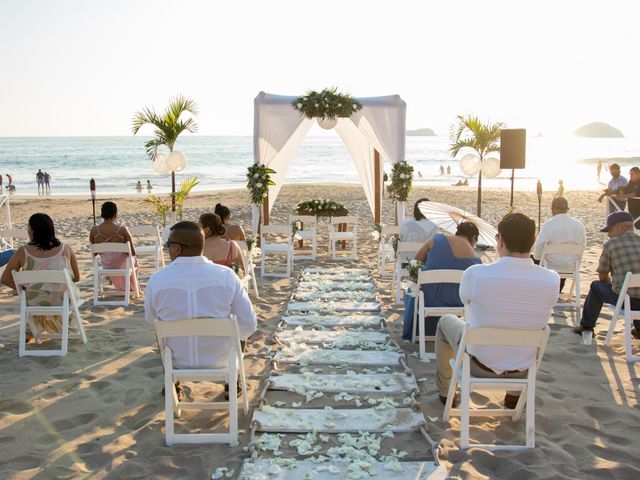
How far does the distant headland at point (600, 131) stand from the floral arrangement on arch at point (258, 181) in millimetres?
135768

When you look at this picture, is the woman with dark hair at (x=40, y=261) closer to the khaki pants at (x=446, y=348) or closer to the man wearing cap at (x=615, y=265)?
the khaki pants at (x=446, y=348)

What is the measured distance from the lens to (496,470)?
3.13 meters

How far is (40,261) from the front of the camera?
5258 mm

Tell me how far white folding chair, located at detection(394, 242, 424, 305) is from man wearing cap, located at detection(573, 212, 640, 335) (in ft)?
6.17

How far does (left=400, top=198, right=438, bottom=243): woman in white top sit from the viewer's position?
6.77 metres

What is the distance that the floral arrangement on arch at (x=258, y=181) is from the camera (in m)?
10.2

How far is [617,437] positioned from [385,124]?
25.9 feet

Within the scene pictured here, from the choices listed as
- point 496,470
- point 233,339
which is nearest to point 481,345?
point 496,470

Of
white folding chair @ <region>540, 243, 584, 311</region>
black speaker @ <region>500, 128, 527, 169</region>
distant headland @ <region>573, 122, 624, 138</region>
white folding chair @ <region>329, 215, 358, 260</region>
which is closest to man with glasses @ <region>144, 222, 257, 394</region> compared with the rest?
Result: white folding chair @ <region>540, 243, 584, 311</region>

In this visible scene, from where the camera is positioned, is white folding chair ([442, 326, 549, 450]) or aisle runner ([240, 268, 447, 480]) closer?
aisle runner ([240, 268, 447, 480])

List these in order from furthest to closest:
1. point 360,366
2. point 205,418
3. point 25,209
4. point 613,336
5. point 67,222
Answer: point 25,209 < point 67,222 < point 613,336 < point 360,366 < point 205,418

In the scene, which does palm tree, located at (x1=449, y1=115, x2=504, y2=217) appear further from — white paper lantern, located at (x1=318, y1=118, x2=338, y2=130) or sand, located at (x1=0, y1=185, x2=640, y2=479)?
sand, located at (x1=0, y1=185, x2=640, y2=479)

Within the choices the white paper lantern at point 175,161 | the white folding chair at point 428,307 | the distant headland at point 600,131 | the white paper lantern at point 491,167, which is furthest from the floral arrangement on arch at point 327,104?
the distant headland at point 600,131

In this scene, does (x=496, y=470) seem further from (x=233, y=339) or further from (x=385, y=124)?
(x=385, y=124)
